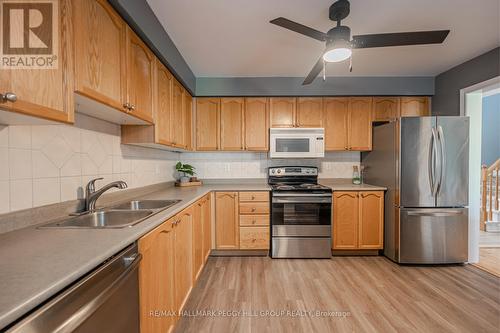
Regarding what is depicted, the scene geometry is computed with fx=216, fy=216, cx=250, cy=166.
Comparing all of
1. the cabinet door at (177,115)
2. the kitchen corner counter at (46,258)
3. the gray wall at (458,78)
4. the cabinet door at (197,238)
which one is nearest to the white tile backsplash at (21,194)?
the kitchen corner counter at (46,258)

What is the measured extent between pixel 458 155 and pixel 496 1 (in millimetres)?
1529

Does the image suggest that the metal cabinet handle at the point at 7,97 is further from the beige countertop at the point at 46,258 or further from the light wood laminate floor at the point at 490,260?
the light wood laminate floor at the point at 490,260

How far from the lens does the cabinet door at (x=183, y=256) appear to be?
5.07 feet

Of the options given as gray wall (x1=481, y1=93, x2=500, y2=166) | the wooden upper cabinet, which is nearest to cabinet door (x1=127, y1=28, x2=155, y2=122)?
the wooden upper cabinet

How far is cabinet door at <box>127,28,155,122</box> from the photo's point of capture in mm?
1519

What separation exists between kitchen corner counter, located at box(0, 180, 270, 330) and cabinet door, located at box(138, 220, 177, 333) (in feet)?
0.36

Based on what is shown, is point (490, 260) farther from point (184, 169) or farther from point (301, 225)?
point (184, 169)

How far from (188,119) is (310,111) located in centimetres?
172

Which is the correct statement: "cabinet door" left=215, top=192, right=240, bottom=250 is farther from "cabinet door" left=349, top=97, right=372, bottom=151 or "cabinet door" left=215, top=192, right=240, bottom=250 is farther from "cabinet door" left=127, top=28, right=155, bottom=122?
"cabinet door" left=349, top=97, right=372, bottom=151

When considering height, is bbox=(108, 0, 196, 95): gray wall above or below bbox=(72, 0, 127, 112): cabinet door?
above

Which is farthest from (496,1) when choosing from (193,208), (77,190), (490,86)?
(77,190)

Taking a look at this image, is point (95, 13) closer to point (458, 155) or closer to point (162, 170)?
point (162, 170)

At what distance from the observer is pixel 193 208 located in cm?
200

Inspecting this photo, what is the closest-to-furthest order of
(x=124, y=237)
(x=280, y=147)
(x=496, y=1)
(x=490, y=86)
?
(x=124, y=237)
(x=496, y=1)
(x=490, y=86)
(x=280, y=147)
